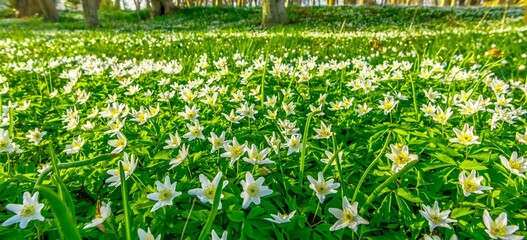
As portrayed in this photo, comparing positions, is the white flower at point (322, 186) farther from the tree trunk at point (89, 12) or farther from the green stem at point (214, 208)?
the tree trunk at point (89, 12)

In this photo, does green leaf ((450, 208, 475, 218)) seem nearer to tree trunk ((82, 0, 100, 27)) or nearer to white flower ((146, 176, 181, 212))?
white flower ((146, 176, 181, 212))

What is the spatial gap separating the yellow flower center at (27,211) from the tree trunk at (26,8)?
40.4 m

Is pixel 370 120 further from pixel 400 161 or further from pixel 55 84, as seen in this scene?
pixel 55 84

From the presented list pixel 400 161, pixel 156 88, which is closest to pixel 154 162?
pixel 400 161

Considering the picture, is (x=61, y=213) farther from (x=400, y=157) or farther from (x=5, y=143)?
(x=400, y=157)

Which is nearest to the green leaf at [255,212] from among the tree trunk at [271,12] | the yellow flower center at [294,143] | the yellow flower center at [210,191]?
the yellow flower center at [210,191]

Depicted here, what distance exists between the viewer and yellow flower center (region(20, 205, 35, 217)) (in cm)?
130

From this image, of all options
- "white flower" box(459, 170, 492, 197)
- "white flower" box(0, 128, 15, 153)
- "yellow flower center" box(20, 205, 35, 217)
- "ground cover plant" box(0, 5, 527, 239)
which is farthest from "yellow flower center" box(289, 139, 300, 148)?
"white flower" box(0, 128, 15, 153)

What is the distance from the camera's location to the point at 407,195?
1.49 meters

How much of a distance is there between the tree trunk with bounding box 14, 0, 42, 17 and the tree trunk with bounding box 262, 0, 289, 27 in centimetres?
3016

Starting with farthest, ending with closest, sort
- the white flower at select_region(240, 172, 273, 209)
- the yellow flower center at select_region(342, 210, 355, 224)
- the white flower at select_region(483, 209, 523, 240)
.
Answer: the white flower at select_region(240, 172, 273, 209), the yellow flower center at select_region(342, 210, 355, 224), the white flower at select_region(483, 209, 523, 240)

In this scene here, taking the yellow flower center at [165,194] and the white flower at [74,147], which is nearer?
the yellow flower center at [165,194]

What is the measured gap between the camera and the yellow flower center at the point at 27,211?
4.28ft

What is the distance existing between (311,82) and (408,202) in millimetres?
2067
